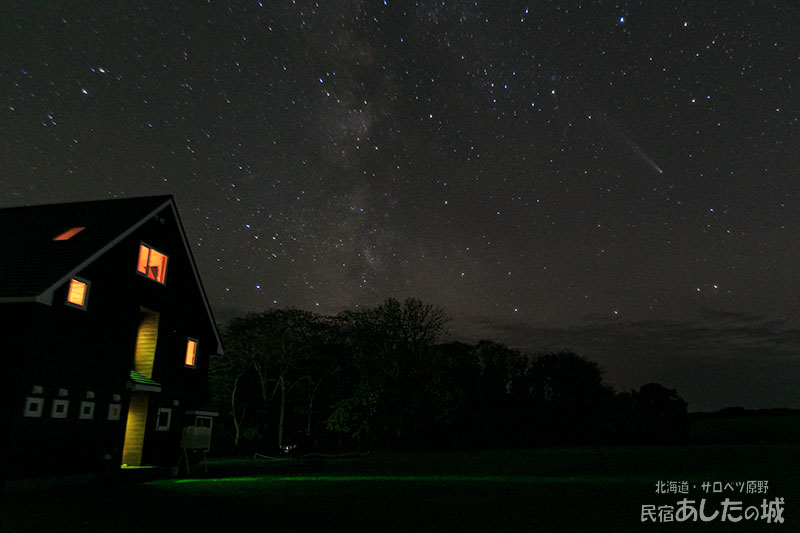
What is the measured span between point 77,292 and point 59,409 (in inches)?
138

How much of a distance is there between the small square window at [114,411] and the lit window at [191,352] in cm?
457

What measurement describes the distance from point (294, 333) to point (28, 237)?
27.5 m

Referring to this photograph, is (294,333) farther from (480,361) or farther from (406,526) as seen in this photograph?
(406,526)

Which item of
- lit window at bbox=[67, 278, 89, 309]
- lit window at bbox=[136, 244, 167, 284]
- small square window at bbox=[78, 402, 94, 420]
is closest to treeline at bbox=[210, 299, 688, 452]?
lit window at bbox=[136, 244, 167, 284]

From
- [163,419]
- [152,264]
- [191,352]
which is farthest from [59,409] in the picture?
[191,352]

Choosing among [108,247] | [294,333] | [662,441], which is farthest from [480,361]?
[108,247]

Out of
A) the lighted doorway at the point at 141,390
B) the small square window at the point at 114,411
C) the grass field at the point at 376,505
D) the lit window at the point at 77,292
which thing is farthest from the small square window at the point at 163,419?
the lit window at the point at 77,292

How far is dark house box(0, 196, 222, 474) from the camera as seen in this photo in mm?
15828

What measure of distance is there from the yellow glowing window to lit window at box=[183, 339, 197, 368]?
6542mm

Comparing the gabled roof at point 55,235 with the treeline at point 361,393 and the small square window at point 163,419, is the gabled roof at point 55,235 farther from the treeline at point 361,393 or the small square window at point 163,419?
the treeline at point 361,393

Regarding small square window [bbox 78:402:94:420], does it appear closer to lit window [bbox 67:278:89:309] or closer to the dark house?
the dark house

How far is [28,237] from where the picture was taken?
19391 mm

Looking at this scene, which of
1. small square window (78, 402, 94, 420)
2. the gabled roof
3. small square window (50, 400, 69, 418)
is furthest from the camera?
small square window (78, 402, 94, 420)

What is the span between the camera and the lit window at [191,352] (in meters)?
23.8
